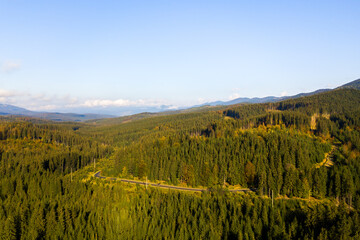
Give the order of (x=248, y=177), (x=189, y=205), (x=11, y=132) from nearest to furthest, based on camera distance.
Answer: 1. (x=189, y=205)
2. (x=248, y=177)
3. (x=11, y=132)

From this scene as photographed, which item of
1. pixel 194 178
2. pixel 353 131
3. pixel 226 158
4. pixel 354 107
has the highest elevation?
pixel 354 107

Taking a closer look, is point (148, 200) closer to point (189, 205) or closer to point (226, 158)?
point (189, 205)

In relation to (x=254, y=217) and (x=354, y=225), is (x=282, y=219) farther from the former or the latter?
(x=354, y=225)

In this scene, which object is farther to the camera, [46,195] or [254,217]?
[46,195]

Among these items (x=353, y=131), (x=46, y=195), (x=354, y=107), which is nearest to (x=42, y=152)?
(x=46, y=195)

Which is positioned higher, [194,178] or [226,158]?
A: [226,158]

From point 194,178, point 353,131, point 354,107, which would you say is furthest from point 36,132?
point 354,107

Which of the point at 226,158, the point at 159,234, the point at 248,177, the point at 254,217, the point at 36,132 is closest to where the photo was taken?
the point at 159,234
